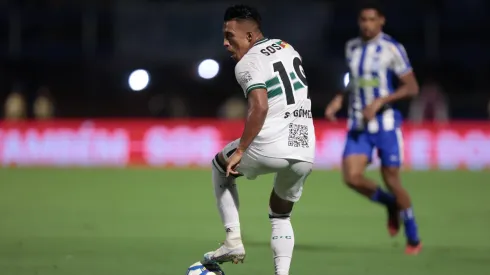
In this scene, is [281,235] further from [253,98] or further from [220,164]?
[253,98]

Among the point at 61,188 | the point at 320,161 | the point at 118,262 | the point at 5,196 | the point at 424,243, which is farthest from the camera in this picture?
the point at 320,161

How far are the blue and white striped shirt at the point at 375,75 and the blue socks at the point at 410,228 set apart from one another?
0.85 m

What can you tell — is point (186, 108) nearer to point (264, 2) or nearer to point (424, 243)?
point (264, 2)

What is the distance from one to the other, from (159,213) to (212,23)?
18383 mm

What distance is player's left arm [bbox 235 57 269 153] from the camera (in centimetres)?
584

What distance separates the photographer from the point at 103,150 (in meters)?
20.7

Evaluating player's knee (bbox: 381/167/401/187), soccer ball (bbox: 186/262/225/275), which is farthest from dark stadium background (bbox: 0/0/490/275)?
soccer ball (bbox: 186/262/225/275)

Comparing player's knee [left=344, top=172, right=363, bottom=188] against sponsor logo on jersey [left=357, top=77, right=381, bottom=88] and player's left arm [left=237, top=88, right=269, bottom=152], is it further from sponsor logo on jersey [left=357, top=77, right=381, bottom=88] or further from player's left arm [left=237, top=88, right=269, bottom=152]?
player's left arm [left=237, top=88, right=269, bottom=152]

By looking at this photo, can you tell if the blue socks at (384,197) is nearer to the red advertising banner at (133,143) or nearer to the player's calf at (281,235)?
the player's calf at (281,235)

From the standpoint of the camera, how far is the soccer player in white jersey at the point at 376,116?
28.5ft

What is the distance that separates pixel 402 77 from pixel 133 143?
12761mm

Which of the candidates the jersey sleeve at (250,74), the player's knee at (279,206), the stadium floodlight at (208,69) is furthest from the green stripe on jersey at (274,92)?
the stadium floodlight at (208,69)

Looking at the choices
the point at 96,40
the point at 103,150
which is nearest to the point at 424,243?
the point at 103,150

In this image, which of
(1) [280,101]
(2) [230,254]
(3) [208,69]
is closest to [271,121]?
(1) [280,101]
